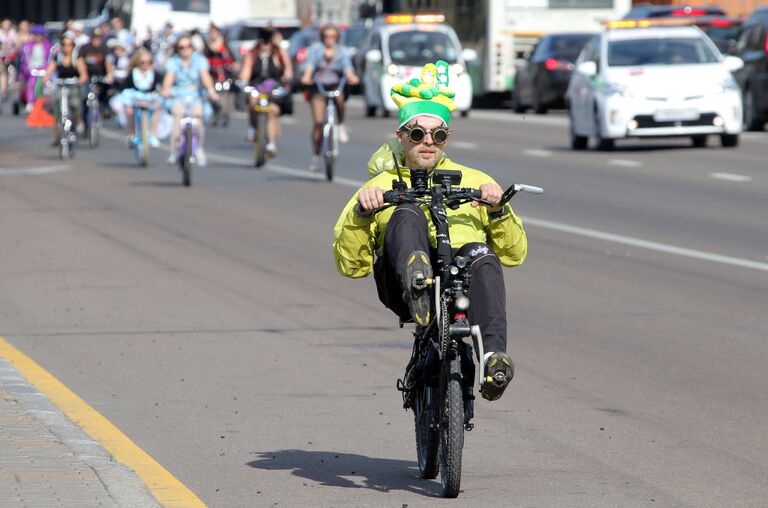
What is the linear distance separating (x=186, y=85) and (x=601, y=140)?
22.7ft

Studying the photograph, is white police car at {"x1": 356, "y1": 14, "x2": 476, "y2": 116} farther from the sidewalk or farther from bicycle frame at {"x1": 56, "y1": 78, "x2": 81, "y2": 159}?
the sidewalk

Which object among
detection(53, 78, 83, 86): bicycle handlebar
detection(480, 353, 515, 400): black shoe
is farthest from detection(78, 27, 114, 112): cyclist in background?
detection(480, 353, 515, 400): black shoe

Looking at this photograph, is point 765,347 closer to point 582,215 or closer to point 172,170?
point 582,215

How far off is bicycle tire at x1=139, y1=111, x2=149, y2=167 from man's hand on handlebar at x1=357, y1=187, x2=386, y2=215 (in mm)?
19555

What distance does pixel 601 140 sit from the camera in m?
27.9

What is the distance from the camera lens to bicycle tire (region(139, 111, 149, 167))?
2588 centimetres

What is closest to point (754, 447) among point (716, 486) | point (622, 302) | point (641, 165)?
point (716, 486)

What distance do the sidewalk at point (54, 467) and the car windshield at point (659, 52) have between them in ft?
66.4

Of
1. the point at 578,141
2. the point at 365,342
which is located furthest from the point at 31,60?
the point at 365,342

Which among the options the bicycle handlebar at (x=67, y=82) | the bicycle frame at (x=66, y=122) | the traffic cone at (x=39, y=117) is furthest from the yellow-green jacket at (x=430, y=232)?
the traffic cone at (x=39, y=117)

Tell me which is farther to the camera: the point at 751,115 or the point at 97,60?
the point at 751,115

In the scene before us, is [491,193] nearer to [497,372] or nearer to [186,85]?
[497,372]

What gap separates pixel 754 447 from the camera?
7.70 m

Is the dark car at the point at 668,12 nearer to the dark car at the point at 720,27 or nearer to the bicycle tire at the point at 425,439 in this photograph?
the dark car at the point at 720,27
